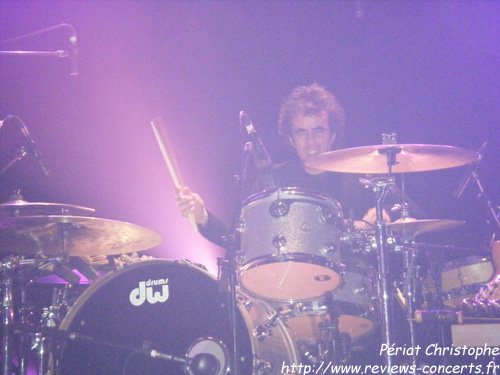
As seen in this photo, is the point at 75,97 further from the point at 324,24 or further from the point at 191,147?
the point at 324,24

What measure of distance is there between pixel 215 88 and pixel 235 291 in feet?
9.52

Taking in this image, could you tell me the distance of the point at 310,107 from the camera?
4.35 metres

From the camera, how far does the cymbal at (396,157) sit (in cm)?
290

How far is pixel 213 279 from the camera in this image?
9.50 feet

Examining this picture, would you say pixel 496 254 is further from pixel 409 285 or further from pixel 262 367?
pixel 262 367

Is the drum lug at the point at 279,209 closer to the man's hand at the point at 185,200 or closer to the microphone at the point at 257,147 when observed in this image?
the microphone at the point at 257,147

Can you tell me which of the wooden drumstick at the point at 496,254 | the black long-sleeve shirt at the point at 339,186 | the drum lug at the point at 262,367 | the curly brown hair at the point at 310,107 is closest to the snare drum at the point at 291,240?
the drum lug at the point at 262,367

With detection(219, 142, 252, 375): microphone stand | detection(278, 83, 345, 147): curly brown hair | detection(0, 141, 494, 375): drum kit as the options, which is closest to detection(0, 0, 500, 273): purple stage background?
detection(278, 83, 345, 147): curly brown hair

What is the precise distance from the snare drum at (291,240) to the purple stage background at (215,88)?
1.99m

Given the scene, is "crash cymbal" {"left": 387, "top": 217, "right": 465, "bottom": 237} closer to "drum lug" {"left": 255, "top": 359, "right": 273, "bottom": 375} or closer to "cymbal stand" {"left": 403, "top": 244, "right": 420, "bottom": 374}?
"cymbal stand" {"left": 403, "top": 244, "right": 420, "bottom": 374}

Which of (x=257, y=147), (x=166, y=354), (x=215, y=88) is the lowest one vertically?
(x=166, y=354)

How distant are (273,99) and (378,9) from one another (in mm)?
1233

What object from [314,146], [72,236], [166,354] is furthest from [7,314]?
[314,146]

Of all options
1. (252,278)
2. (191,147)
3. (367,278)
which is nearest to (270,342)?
(252,278)
